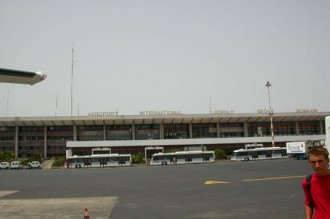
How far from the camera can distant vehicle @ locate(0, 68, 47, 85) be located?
9.05 metres

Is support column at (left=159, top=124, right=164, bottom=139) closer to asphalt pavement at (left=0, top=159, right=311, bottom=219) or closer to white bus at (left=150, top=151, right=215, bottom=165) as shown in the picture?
white bus at (left=150, top=151, right=215, bottom=165)

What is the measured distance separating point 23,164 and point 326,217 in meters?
73.4

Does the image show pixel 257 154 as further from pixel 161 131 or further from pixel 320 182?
pixel 320 182

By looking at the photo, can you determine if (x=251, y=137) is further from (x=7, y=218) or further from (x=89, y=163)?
(x=7, y=218)

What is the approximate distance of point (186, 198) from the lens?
16547 mm

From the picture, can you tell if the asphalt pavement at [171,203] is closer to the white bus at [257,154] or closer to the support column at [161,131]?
the white bus at [257,154]

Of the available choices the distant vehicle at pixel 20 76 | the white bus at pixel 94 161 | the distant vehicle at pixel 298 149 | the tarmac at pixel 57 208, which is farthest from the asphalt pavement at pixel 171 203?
the distant vehicle at pixel 298 149

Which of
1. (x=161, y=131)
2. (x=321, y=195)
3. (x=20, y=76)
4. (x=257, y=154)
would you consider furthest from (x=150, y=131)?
(x=321, y=195)

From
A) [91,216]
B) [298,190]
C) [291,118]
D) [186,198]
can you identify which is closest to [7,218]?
[91,216]

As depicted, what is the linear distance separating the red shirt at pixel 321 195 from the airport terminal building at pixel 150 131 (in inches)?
3154

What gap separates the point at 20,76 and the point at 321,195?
7.97 m

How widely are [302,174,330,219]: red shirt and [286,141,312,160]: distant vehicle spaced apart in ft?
187

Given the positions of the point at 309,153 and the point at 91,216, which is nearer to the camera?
the point at 309,153

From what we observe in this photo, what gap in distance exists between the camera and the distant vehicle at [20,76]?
905 cm
